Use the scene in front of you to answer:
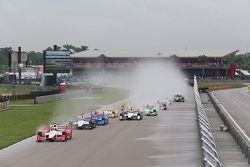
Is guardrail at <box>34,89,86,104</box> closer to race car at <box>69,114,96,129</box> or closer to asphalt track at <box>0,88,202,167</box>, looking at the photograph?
race car at <box>69,114,96,129</box>

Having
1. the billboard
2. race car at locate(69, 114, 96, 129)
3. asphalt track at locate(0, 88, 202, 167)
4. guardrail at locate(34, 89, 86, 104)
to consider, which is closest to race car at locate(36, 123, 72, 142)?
asphalt track at locate(0, 88, 202, 167)

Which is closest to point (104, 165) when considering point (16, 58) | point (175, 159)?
point (175, 159)

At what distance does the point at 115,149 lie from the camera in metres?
32.1

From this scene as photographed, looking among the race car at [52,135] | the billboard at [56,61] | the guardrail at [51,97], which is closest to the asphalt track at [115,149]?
the race car at [52,135]

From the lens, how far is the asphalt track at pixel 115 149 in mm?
26953

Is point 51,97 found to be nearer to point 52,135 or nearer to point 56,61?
point 56,61

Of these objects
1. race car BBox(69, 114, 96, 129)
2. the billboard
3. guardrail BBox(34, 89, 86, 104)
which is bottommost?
guardrail BBox(34, 89, 86, 104)

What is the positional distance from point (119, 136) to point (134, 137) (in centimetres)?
125

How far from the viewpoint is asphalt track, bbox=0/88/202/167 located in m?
27.0

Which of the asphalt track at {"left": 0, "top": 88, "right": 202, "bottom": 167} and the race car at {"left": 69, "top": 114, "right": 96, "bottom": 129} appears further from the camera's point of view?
the race car at {"left": 69, "top": 114, "right": 96, "bottom": 129}

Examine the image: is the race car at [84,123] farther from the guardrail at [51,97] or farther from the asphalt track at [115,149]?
the guardrail at [51,97]

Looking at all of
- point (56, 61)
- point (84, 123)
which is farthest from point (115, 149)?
point (56, 61)

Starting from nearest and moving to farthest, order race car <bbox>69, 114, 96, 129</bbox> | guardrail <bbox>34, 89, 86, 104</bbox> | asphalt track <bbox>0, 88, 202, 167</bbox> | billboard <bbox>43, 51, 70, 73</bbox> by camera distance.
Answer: asphalt track <bbox>0, 88, 202, 167</bbox>, race car <bbox>69, 114, 96, 129</bbox>, guardrail <bbox>34, 89, 86, 104</bbox>, billboard <bbox>43, 51, 70, 73</bbox>

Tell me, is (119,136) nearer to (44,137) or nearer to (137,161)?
(44,137)
